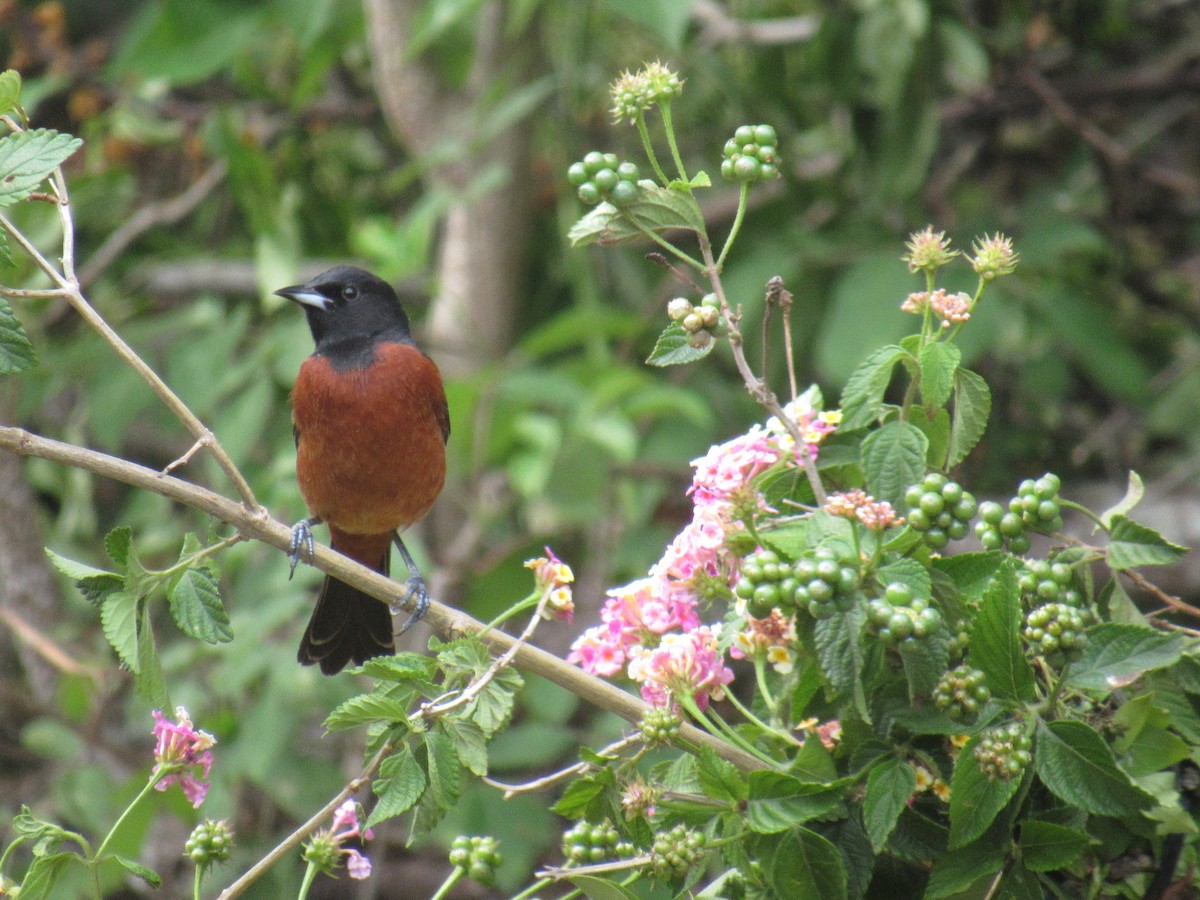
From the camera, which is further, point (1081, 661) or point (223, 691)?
point (223, 691)

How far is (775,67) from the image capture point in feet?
15.5

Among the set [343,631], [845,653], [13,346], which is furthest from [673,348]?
[343,631]

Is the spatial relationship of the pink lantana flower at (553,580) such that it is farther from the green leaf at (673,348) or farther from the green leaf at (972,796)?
the green leaf at (972,796)

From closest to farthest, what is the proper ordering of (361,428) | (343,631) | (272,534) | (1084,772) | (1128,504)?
(1084,772) → (1128,504) → (272,534) → (343,631) → (361,428)

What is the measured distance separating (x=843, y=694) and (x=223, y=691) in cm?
270

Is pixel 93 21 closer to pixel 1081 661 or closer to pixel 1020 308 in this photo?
pixel 1020 308

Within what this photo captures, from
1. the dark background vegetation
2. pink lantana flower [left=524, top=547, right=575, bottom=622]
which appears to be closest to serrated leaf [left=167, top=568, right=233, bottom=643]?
pink lantana flower [left=524, top=547, right=575, bottom=622]

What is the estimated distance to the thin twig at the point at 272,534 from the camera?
5.25ft

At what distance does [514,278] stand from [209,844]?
11.6 ft

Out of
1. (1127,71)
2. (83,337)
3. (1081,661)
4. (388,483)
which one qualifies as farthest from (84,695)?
(1127,71)

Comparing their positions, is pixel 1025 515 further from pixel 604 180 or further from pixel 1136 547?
pixel 604 180

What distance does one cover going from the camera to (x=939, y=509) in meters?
1.47

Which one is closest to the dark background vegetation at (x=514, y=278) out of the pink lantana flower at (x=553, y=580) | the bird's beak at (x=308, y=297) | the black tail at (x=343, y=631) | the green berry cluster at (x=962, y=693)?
the bird's beak at (x=308, y=297)

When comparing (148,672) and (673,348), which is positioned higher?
(673,348)
